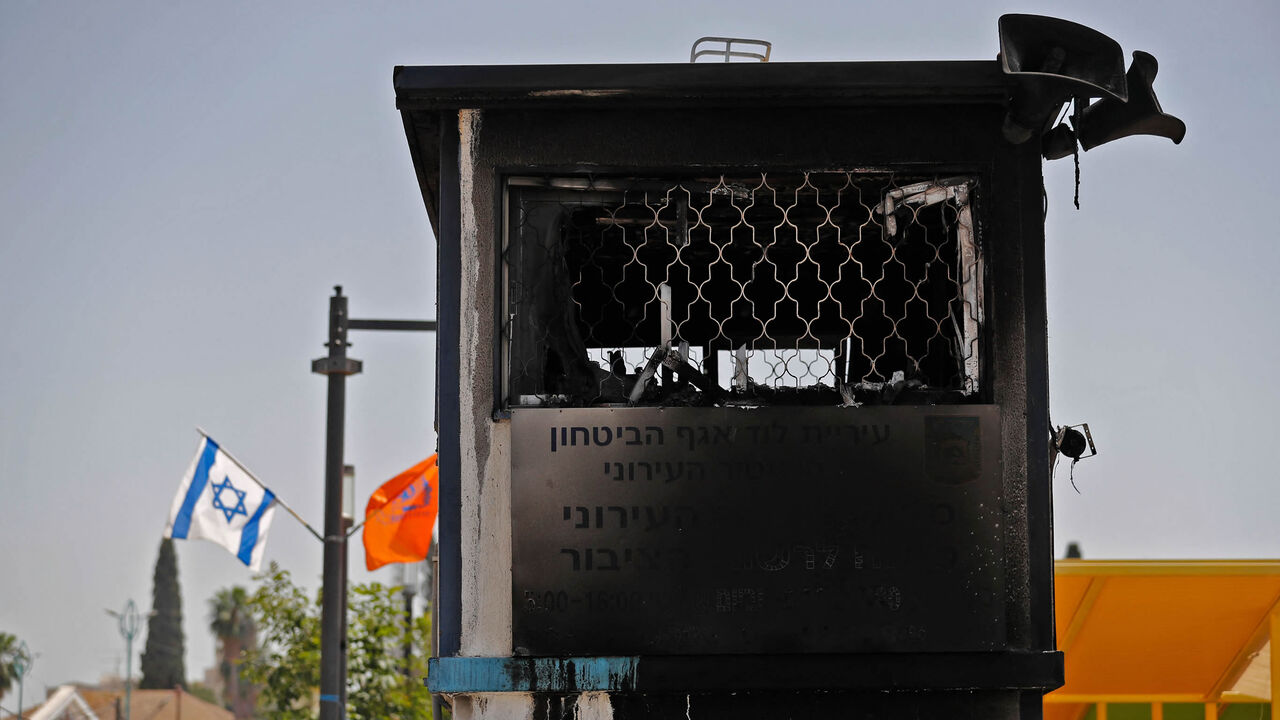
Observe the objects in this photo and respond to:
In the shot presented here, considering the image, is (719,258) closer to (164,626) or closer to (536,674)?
(536,674)

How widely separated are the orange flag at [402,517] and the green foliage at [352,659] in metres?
1.68

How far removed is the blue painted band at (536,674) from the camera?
15.4 feet

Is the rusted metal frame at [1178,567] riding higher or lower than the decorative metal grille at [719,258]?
lower

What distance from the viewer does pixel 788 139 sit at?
5059 mm

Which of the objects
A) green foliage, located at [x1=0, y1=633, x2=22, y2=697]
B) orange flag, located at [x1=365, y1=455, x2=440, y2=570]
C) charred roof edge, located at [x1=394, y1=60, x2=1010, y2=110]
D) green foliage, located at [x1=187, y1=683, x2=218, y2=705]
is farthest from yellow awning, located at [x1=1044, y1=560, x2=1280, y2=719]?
green foliage, located at [x1=187, y1=683, x2=218, y2=705]

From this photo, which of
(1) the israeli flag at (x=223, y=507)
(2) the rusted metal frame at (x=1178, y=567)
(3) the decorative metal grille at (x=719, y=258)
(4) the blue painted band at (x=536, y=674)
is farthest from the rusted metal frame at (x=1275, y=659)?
(1) the israeli flag at (x=223, y=507)

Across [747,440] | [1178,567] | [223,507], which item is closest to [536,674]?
[747,440]

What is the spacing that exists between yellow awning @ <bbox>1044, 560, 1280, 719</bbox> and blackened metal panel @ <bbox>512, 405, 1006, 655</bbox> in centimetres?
264

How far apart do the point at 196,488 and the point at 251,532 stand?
0.70m

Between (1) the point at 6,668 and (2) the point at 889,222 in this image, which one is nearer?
(2) the point at 889,222

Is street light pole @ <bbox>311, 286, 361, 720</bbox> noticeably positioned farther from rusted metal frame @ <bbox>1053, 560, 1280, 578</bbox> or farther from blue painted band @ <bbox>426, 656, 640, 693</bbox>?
blue painted band @ <bbox>426, 656, 640, 693</bbox>

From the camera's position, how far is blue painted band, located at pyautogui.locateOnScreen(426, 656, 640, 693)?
15.4 feet

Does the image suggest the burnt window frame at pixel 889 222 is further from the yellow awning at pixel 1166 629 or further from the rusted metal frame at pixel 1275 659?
the rusted metal frame at pixel 1275 659

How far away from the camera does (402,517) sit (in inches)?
544
